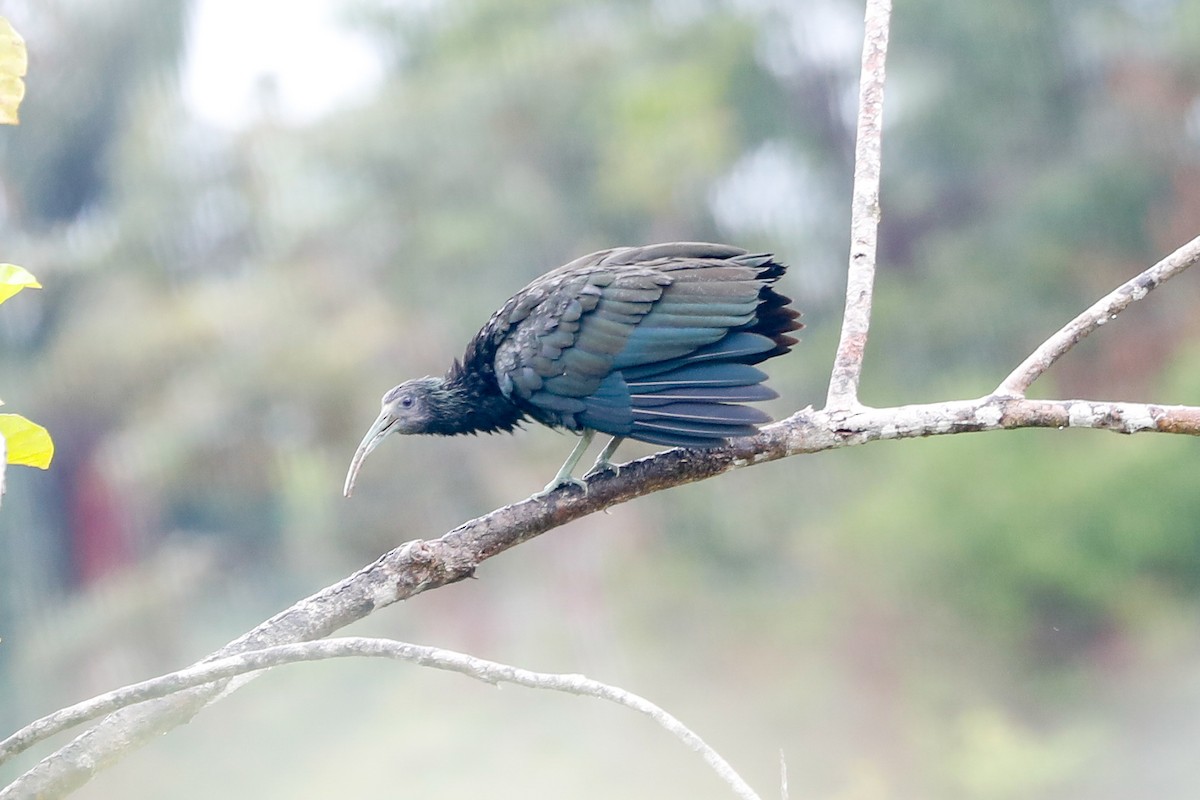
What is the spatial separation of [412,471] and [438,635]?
1228 millimetres

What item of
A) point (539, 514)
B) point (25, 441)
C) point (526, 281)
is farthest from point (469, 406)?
point (526, 281)

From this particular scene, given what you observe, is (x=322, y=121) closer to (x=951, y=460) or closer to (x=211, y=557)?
(x=211, y=557)

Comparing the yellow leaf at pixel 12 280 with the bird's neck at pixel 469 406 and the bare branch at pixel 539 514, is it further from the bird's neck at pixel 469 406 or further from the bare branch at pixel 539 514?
the bird's neck at pixel 469 406

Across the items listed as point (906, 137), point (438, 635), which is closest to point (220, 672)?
point (438, 635)

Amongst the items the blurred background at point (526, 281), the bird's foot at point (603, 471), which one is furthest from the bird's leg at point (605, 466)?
the blurred background at point (526, 281)

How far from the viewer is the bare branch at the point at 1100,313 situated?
8.63 feet

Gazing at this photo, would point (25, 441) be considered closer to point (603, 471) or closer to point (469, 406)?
point (603, 471)

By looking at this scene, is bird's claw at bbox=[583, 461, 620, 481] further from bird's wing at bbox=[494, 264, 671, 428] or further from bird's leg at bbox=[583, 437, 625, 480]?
bird's wing at bbox=[494, 264, 671, 428]

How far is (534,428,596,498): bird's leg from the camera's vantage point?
114 inches

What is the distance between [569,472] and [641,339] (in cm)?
37

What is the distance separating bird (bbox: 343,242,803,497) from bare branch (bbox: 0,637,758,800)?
1136mm

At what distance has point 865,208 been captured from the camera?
9.69ft

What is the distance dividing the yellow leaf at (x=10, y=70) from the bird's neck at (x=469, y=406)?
2.02m

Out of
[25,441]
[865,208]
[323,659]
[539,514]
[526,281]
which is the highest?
[526,281]
